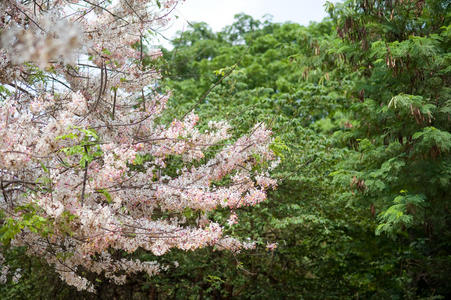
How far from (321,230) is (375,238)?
5.83ft

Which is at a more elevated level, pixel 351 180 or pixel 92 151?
pixel 351 180

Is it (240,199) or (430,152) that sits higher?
(430,152)

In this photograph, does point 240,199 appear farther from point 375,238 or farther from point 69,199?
point 375,238

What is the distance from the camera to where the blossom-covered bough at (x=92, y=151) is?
3150mm

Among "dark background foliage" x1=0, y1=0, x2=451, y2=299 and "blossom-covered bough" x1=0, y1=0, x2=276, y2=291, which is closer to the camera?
"blossom-covered bough" x1=0, y1=0, x2=276, y2=291

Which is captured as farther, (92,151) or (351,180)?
(351,180)

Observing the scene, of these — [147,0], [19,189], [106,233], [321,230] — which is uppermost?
[147,0]

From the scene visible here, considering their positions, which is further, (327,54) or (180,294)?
(327,54)

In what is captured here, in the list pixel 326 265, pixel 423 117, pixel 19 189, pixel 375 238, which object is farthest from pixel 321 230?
pixel 19 189

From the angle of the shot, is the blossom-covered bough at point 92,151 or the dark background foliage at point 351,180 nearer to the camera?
the blossom-covered bough at point 92,151

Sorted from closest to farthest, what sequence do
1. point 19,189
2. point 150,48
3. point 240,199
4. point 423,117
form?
point 19,189, point 240,199, point 150,48, point 423,117

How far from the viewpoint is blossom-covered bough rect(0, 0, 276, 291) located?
124 inches

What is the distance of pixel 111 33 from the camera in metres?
4.46

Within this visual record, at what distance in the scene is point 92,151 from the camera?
3.60 metres
